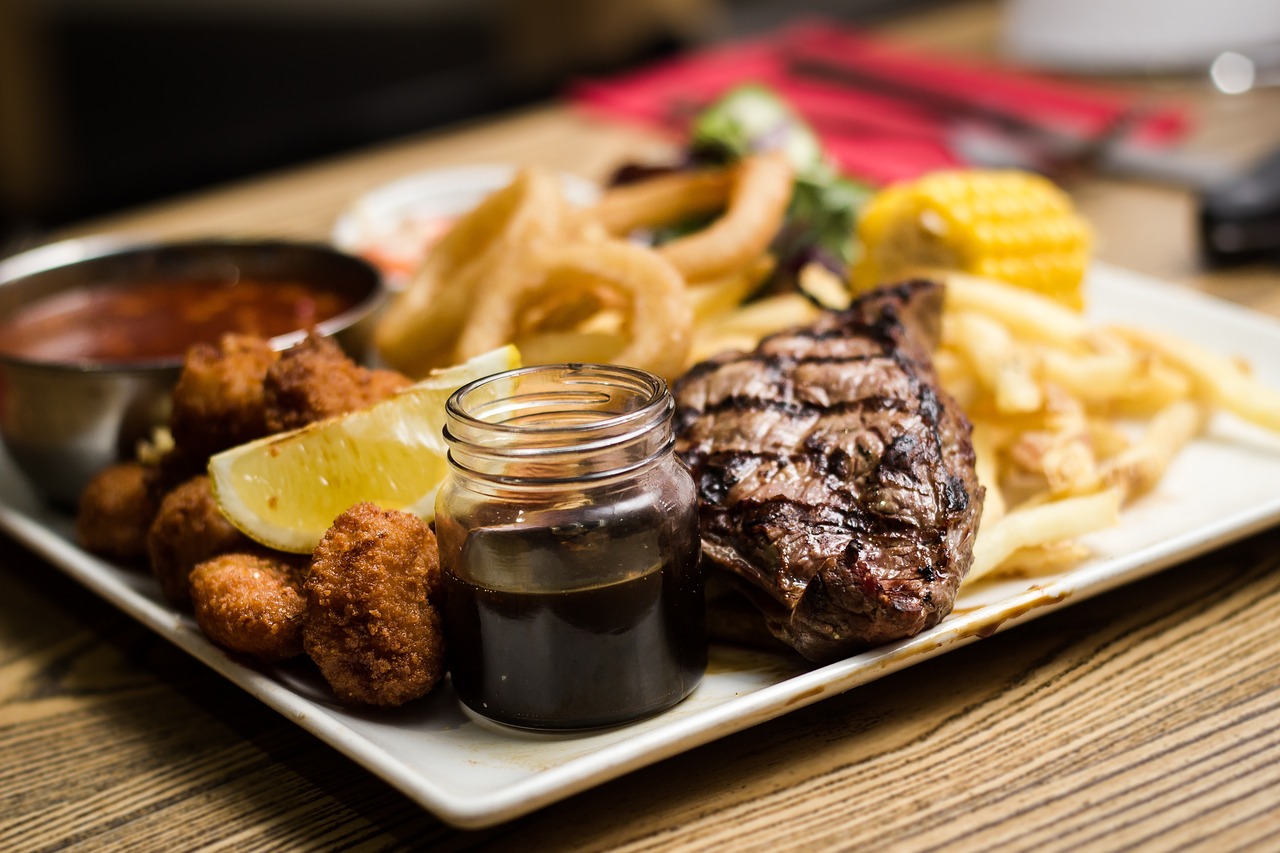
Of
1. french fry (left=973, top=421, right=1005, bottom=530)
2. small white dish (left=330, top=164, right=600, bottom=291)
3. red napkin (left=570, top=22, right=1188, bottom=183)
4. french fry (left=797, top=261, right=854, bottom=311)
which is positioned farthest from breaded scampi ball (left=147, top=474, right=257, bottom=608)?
red napkin (left=570, top=22, right=1188, bottom=183)

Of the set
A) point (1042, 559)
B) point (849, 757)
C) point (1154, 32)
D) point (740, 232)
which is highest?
point (1154, 32)

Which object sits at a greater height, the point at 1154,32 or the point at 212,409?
the point at 1154,32

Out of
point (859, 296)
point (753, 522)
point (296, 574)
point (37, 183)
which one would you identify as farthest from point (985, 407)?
point (37, 183)

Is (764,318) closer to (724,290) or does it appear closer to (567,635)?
(724,290)

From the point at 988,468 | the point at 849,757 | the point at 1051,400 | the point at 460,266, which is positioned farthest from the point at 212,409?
the point at 1051,400

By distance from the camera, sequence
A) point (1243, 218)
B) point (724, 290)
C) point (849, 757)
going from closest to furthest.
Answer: point (849, 757)
point (724, 290)
point (1243, 218)

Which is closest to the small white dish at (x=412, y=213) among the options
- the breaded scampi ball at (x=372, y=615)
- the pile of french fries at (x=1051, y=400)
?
the pile of french fries at (x=1051, y=400)
